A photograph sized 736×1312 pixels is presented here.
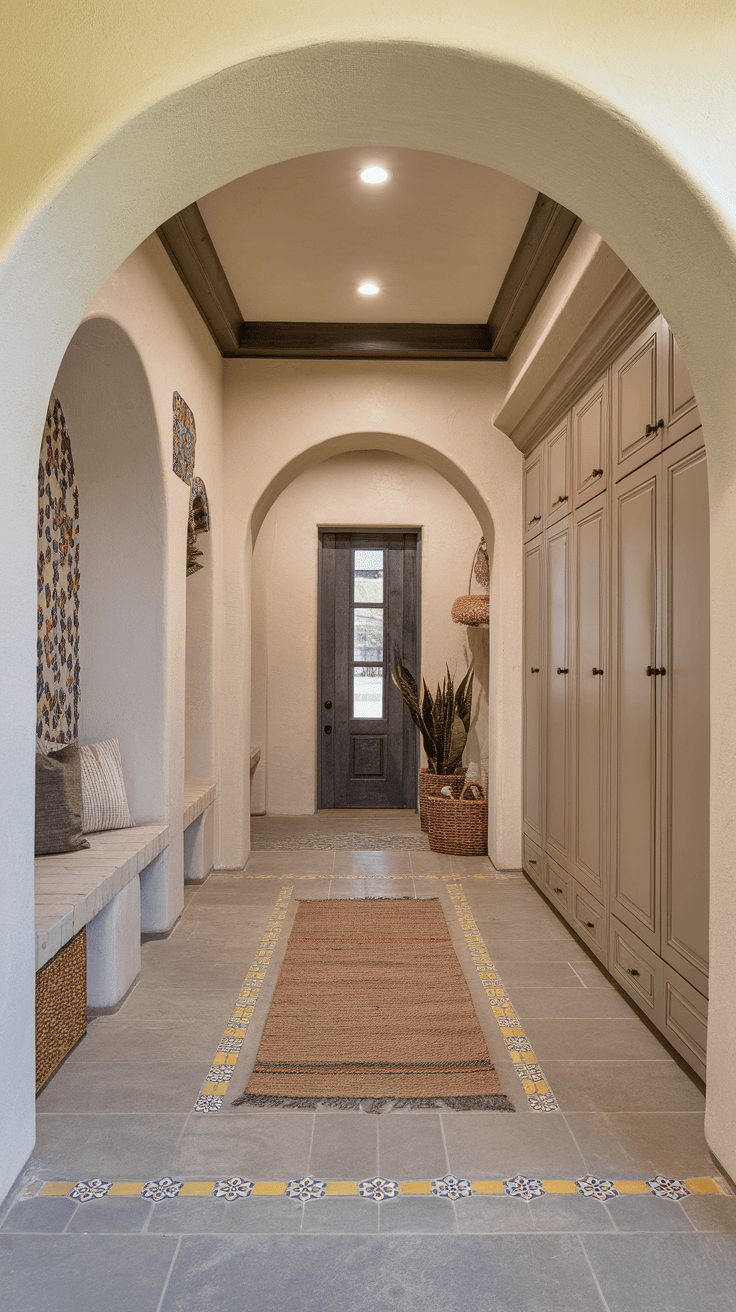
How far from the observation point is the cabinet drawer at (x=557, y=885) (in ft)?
12.7

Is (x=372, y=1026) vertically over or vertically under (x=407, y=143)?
under

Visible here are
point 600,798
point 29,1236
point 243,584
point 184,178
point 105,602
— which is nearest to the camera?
point 29,1236

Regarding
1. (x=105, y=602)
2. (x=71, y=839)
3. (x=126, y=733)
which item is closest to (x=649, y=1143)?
(x=71, y=839)

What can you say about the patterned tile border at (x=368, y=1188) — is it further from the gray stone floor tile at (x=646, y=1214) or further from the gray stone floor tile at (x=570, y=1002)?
the gray stone floor tile at (x=570, y=1002)

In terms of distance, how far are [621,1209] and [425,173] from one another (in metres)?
3.33

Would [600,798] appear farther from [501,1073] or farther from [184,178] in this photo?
[184,178]

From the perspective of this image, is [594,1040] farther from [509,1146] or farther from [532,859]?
[532,859]

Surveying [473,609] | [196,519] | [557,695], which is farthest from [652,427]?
[473,609]

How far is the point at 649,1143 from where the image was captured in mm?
2139

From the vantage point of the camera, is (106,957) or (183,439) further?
(183,439)

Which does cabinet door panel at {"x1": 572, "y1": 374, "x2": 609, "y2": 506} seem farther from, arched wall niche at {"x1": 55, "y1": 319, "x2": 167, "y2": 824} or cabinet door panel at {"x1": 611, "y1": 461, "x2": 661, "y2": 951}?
arched wall niche at {"x1": 55, "y1": 319, "x2": 167, "y2": 824}

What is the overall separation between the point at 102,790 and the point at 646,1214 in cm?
245

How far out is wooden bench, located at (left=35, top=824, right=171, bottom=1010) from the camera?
2430 mm

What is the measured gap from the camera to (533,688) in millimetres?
4703
